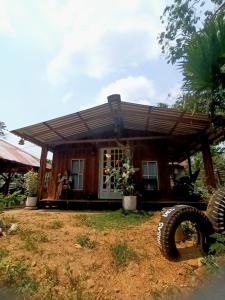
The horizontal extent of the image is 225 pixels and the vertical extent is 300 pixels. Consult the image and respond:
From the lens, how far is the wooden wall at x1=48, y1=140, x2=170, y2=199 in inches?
447

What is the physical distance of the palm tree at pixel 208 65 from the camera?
14.8ft

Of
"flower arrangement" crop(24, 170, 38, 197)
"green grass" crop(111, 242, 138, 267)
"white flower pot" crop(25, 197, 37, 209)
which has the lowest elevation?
"green grass" crop(111, 242, 138, 267)

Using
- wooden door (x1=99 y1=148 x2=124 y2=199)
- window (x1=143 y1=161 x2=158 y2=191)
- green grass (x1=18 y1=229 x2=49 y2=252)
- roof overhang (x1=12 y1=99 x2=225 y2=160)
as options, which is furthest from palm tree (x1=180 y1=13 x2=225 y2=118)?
wooden door (x1=99 y1=148 x2=124 y2=199)

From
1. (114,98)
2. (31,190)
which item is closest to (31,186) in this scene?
(31,190)

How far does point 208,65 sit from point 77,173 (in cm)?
898

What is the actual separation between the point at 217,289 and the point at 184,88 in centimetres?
380

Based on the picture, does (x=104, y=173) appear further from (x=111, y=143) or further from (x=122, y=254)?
(x=122, y=254)

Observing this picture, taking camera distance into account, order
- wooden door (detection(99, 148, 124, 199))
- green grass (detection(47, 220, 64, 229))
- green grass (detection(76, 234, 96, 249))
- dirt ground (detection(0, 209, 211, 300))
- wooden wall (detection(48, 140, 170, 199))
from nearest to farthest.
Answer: dirt ground (detection(0, 209, 211, 300))
green grass (detection(76, 234, 96, 249))
green grass (detection(47, 220, 64, 229))
wooden wall (detection(48, 140, 170, 199))
wooden door (detection(99, 148, 124, 199))

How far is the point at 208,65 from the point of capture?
459 cm

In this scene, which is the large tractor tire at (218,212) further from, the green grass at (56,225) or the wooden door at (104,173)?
the wooden door at (104,173)

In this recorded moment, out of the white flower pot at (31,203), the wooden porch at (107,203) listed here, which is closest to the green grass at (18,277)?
the wooden porch at (107,203)

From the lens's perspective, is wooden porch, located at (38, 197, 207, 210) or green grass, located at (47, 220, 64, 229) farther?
wooden porch, located at (38, 197, 207, 210)

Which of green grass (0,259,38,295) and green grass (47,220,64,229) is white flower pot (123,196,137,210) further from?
green grass (0,259,38,295)

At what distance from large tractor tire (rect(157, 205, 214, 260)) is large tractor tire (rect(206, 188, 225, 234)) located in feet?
0.60
